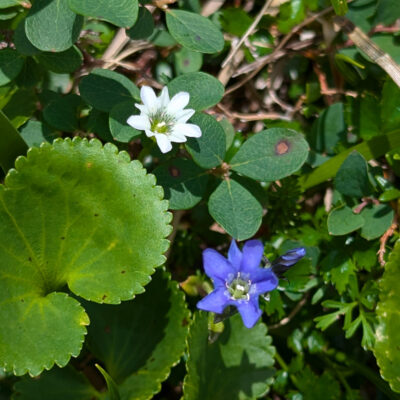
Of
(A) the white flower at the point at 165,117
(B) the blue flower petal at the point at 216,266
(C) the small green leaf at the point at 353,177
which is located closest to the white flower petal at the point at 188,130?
(A) the white flower at the point at 165,117

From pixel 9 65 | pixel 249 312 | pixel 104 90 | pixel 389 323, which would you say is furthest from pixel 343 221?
pixel 9 65

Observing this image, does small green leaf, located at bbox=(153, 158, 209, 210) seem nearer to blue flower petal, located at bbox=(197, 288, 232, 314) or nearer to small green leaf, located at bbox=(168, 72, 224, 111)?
small green leaf, located at bbox=(168, 72, 224, 111)

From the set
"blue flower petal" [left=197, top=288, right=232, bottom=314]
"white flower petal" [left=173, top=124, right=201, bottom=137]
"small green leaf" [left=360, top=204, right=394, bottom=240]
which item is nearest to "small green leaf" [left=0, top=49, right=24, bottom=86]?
"white flower petal" [left=173, top=124, right=201, bottom=137]

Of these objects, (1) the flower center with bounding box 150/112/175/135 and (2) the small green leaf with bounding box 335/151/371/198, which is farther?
(2) the small green leaf with bounding box 335/151/371/198

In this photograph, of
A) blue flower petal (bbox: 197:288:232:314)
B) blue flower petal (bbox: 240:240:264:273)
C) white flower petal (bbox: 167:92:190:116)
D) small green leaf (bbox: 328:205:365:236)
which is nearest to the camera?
blue flower petal (bbox: 197:288:232:314)

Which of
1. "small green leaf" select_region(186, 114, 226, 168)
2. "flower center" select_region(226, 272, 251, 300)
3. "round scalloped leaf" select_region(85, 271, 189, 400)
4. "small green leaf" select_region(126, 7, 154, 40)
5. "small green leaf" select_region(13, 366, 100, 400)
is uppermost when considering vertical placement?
"small green leaf" select_region(126, 7, 154, 40)

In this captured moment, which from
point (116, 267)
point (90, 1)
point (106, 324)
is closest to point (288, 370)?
point (106, 324)

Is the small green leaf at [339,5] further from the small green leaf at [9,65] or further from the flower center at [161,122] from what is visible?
the small green leaf at [9,65]
